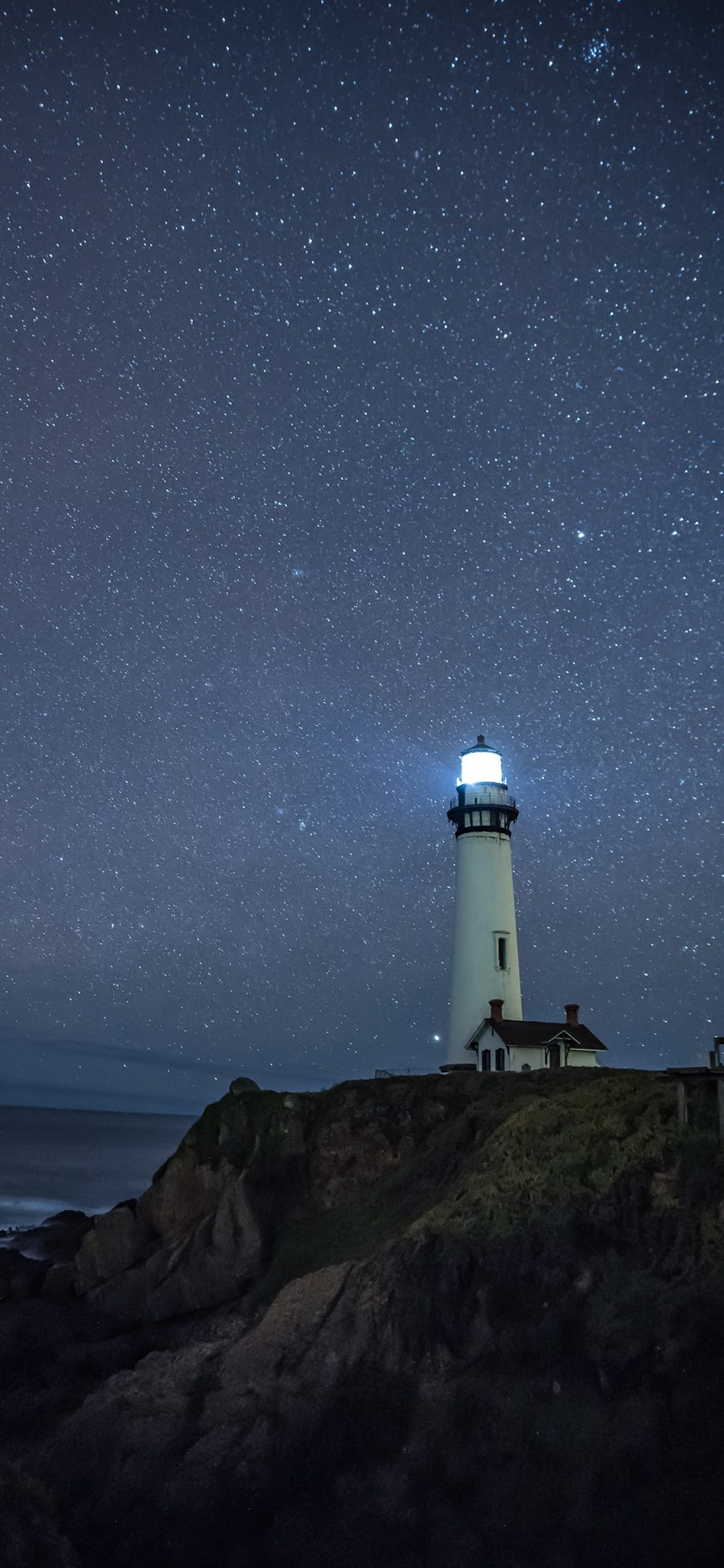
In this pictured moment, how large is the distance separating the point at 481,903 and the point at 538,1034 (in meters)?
6.00

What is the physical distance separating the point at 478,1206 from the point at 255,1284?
813 centimetres

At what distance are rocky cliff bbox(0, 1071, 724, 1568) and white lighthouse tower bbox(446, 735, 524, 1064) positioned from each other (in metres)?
10.1

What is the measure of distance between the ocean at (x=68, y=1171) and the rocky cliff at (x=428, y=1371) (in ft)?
119

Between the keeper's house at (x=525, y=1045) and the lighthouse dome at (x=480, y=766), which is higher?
the lighthouse dome at (x=480, y=766)

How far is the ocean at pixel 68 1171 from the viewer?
225 ft

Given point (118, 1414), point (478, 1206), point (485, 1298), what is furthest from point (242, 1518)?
point (478, 1206)

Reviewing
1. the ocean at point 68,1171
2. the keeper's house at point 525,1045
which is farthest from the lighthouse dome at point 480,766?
the ocean at point 68,1171

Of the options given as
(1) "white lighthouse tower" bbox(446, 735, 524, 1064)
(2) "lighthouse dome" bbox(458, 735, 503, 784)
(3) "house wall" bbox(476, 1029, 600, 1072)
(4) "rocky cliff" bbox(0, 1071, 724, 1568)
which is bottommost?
(4) "rocky cliff" bbox(0, 1071, 724, 1568)

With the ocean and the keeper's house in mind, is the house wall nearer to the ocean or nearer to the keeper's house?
the keeper's house

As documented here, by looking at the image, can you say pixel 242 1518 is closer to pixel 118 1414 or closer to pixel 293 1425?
pixel 293 1425

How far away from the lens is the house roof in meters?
37.6

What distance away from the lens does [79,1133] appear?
17450 cm

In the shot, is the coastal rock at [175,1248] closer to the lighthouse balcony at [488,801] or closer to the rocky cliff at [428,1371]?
the rocky cliff at [428,1371]

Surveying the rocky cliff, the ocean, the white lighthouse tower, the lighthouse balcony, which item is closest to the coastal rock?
the rocky cliff
